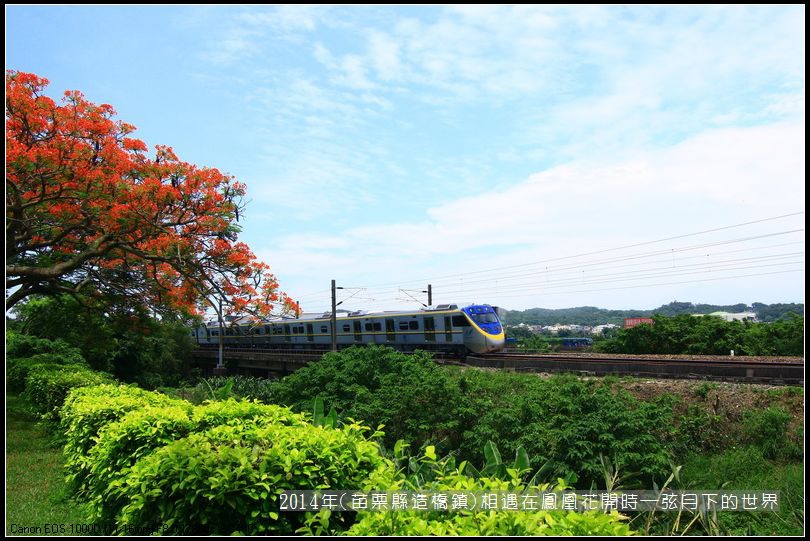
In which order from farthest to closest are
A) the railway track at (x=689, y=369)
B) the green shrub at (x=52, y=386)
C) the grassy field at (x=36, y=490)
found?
the railway track at (x=689, y=369) < the green shrub at (x=52, y=386) < the grassy field at (x=36, y=490)

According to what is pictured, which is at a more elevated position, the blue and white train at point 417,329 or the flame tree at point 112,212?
the flame tree at point 112,212

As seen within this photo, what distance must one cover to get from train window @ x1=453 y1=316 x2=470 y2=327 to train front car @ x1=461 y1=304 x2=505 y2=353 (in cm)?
20

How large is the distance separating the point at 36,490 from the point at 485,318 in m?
16.8

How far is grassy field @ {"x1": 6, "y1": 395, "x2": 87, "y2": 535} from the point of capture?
→ 4988 millimetres

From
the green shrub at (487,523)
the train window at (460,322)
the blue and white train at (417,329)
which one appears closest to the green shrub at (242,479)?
the green shrub at (487,523)

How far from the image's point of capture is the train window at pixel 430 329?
74.1ft

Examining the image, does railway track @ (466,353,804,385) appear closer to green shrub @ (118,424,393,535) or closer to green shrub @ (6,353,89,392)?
green shrub @ (118,424,393,535)

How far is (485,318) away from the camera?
2159 centimetres

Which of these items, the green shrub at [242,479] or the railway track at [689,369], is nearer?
the green shrub at [242,479]

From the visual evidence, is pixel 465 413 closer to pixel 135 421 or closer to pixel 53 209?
pixel 135 421

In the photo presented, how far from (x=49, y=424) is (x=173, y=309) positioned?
3.17 meters

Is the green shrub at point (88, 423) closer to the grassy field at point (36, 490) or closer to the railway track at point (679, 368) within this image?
the grassy field at point (36, 490)

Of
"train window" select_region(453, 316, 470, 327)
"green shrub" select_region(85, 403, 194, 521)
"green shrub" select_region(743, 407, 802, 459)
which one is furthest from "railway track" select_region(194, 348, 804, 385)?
"green shrub" select_region(85, 403, 194, 521)

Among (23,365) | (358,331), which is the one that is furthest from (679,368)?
(23,365)
